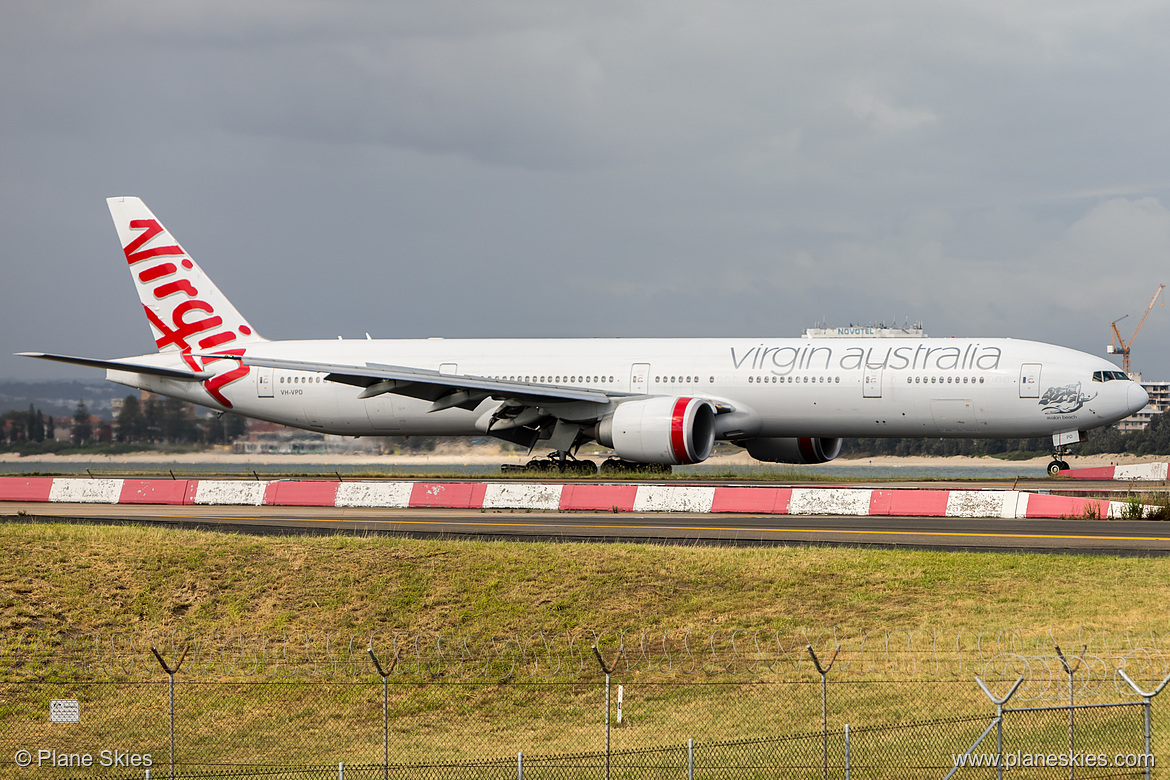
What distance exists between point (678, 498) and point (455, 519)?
5.80 m

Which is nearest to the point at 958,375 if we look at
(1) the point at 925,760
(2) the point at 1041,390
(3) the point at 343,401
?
(2) the point at 1041,390

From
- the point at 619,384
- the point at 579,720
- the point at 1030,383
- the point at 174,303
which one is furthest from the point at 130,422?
the point at 579,720

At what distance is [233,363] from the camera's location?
45000mm

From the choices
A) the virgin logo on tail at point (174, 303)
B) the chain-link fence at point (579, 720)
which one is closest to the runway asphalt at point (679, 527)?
the chain-link fence at point (579, 720)

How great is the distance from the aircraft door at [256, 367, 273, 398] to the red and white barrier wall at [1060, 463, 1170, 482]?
28231 millimetres

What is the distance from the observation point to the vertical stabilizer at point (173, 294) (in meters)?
46.5

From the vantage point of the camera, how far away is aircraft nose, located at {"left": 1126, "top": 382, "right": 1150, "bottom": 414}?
Answer: 35062 millimetres

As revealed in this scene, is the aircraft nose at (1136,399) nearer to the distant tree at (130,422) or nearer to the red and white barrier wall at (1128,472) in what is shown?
the red and white barrier wall at (1128,472)

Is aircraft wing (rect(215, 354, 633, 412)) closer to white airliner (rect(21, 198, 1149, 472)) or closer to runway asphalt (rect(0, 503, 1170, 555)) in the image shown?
white airliner (rect(21, 198, 1149, 472))

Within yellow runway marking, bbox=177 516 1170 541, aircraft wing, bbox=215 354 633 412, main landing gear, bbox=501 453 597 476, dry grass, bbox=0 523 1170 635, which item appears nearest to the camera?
dry grass, bbox=0 523 1170 635

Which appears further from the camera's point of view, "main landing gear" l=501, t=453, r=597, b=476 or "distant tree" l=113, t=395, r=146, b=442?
"distant tree" l=113, t=395, r=146, b=442

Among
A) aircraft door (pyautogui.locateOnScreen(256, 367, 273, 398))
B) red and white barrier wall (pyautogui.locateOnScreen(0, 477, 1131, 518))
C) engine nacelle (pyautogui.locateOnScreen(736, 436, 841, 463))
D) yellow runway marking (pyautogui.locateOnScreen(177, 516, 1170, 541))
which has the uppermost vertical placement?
aircraft door (pyautogui.locateOnScreen(256, 367, 273, 398))

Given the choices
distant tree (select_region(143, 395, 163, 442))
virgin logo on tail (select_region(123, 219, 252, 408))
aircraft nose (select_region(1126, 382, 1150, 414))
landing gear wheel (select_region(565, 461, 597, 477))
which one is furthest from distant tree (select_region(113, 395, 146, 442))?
aircraft nose (select_region(1126, 382, 1150, 414))

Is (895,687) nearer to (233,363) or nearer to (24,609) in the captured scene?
(24,609)
